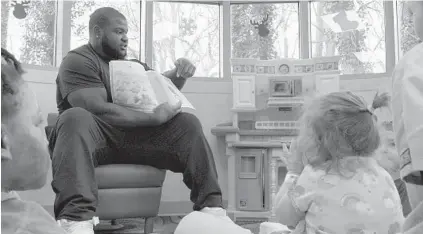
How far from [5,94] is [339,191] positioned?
735mm

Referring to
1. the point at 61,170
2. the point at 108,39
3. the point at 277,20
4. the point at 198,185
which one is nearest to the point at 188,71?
the point at 108,39

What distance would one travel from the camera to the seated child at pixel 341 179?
105cm

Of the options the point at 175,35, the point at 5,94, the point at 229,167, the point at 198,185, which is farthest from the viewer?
the point at 175,35

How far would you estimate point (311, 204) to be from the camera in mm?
1078

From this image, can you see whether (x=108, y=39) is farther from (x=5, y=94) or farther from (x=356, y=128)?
(x=5, y=94)

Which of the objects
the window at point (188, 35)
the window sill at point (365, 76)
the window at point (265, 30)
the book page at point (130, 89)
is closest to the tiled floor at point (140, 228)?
the book page at point (130, 89)

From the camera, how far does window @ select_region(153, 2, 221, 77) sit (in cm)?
357

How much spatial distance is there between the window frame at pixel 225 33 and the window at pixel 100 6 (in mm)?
37

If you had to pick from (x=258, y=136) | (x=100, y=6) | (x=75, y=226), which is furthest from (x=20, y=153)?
(x=100, y=6)

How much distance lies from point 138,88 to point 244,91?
138 cm

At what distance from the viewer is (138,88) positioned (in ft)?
6.48

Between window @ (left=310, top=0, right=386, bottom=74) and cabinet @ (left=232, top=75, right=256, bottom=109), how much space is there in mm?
691

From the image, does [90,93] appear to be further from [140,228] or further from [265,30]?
[265,30]

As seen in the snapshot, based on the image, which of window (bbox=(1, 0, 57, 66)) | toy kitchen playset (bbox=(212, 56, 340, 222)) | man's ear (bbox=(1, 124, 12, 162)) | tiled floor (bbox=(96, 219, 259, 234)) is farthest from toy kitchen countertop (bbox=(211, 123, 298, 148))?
man's ear (bbox=(1, 124, 12, 162))
